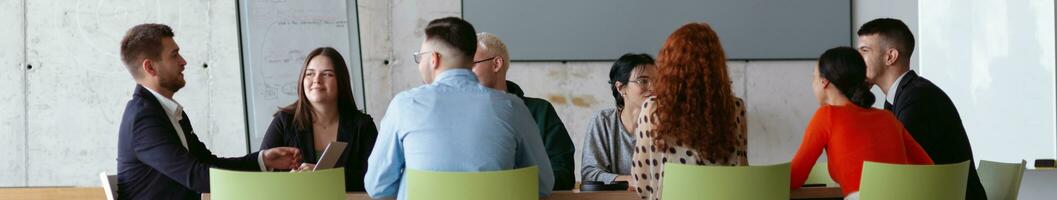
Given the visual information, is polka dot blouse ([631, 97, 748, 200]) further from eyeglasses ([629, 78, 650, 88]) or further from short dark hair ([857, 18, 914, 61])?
eyeglasses ([629, 78, 650, 88])

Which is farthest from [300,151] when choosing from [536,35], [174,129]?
[536,35]

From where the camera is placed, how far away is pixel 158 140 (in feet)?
12.2

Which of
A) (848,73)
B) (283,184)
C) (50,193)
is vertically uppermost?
(848,73)

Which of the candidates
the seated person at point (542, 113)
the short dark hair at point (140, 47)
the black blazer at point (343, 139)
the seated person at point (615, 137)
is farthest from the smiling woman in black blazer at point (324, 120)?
the seated person at point (615, 137)

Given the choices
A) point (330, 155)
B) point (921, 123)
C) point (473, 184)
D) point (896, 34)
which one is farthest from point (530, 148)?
point (896, 34)

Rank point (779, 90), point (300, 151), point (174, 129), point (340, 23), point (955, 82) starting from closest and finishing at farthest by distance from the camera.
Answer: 1. point (174, 129)
2. point (300, 151)
3. point (955, 82)
4. point (340, 23)
5. point (779, 90)

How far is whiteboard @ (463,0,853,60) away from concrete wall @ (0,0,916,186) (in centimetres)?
9

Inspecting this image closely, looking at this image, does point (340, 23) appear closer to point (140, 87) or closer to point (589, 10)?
point (589, 10)

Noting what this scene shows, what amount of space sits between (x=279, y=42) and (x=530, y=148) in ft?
11.8

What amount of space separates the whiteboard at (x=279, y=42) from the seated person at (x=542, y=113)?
2.38m

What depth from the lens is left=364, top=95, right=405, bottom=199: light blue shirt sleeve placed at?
329 cm

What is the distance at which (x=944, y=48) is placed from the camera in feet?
20.7

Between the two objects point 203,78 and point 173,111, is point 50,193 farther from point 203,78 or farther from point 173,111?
point 173,111

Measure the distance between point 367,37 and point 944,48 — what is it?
3205mm
